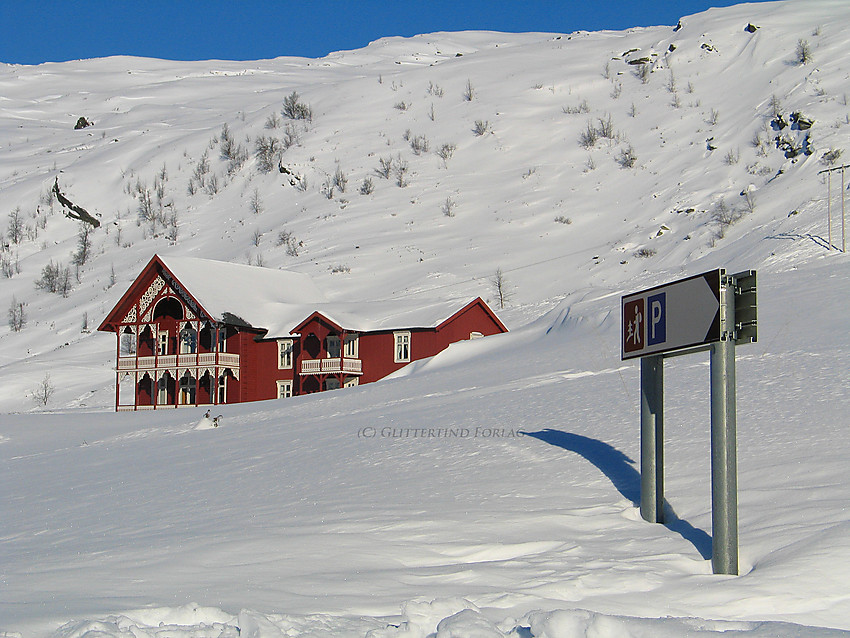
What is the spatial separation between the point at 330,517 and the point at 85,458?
1197cm

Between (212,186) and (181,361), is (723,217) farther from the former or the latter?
(212,186)

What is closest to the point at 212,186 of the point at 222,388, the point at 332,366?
the point at 222,388

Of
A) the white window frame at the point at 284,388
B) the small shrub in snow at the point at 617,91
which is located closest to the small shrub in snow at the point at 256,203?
the small shrub in snow at the point at 617,91

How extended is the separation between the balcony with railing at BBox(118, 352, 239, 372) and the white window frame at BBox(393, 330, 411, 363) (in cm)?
750

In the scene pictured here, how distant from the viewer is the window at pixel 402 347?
4106 centimetres

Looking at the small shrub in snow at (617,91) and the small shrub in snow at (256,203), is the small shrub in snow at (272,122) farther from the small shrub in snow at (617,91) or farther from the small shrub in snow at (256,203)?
the small shrub in snow at (617,91)

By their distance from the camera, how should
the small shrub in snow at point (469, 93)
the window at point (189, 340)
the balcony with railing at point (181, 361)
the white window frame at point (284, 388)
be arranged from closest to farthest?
the balcony with railing at point (181, 361) < the white window frame at point (284, 388) < the window at point (189, 340) < the small shrub in snow at point (469, 93)

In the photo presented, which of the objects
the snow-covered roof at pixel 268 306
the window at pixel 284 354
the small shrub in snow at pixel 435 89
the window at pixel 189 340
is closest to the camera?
the snow-covered roof at pixel 268 306

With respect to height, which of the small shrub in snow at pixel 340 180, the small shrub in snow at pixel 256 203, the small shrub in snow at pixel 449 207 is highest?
the small shrub in snow at pixel 340 180

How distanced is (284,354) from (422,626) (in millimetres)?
38410

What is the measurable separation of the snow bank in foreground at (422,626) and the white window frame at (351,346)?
3634 cm

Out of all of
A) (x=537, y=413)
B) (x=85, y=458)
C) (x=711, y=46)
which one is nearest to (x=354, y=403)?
(x=85, y=458)

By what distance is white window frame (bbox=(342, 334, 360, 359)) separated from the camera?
42219 mm

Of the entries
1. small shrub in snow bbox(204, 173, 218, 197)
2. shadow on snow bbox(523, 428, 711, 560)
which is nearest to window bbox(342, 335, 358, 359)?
shadow on snow bbox(523, 428, 711, 560)
